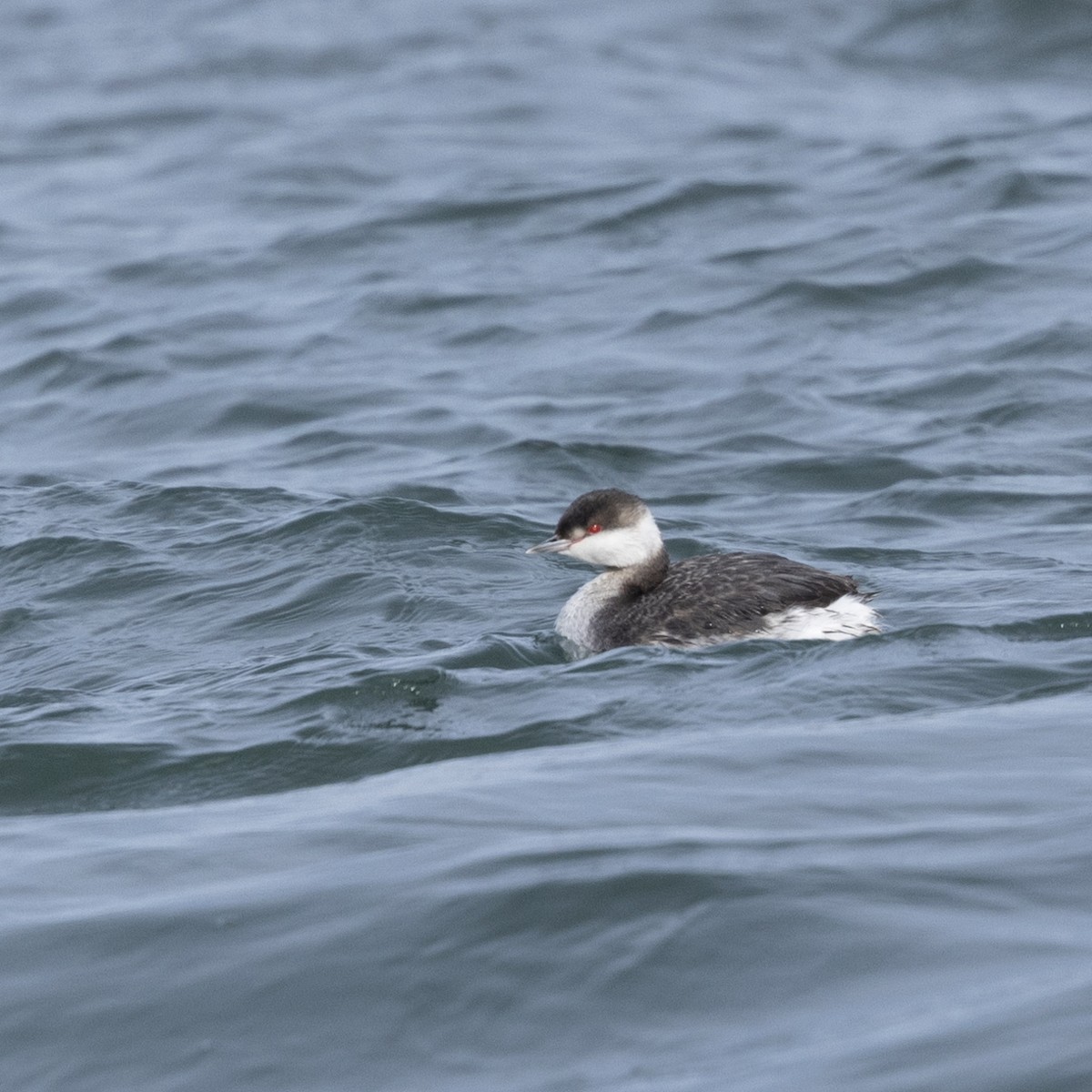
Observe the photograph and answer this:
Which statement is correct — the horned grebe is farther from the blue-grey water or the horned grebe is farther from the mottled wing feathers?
the blue-grey water

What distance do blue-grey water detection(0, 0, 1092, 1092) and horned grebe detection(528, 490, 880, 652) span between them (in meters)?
0.18

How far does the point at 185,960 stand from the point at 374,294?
474 inches

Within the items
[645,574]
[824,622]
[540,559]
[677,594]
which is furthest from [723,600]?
[540,559]

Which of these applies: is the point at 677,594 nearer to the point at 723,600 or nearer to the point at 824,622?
the point at 723,600

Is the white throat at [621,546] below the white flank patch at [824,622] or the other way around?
the other way around

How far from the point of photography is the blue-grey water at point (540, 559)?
5.39 metres

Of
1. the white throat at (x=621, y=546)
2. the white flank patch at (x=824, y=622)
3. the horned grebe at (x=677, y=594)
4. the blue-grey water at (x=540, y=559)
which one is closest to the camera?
the blue-grey water at (x=540, y=559)

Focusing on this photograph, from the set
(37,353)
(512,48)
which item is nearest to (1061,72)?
(512,48)

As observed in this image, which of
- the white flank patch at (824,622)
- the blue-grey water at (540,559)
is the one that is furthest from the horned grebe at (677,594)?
the blue-grey water at (540,559)

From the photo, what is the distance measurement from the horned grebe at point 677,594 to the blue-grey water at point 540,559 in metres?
0.18

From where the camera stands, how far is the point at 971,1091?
460cm

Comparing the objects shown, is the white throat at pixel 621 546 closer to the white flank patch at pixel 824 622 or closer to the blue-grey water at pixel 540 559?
the blue-grey water at pixel 540 559

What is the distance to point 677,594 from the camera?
9188 mm

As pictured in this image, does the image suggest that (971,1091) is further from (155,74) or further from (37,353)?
(155,74)
